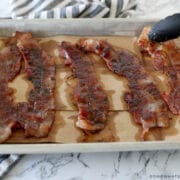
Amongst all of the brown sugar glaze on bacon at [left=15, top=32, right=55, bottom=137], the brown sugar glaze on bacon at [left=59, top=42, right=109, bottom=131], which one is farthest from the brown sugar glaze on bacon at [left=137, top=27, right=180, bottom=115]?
the brown sugar glaze on bacon at [left=15, top=32, right=55, bottom=137]

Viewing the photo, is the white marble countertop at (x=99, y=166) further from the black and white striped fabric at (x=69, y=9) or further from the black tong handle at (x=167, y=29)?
the black and white striped fabric at (x=69, y=9)

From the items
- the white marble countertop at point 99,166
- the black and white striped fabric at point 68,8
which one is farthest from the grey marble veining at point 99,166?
the black and white striped fabric at point 68,8

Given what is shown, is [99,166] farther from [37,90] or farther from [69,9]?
[69,9]

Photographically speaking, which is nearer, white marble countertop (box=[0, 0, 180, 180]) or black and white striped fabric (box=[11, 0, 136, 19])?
white marble countertop (box=[0, 0, 180, 180])

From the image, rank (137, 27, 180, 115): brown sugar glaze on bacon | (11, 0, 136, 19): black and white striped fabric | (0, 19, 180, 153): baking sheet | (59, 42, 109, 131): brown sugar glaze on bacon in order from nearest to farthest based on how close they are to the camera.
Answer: (0, 19, 180, 153): baking sheet < (59, 42, 109, 131): brown sugar glaze on bacon < (137, 27, 180, 115): brown sugar glaze on bacon < (11, 0, 136, 19): black and white striped fabric

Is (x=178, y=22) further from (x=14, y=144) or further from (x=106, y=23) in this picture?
(x=14, y=144)

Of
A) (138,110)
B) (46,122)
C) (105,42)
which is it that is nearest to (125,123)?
(138,110)

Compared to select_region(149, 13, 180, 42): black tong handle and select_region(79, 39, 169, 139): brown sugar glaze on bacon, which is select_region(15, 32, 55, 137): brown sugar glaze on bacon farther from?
select_region(149, 13, 180, 42): black tong handle
